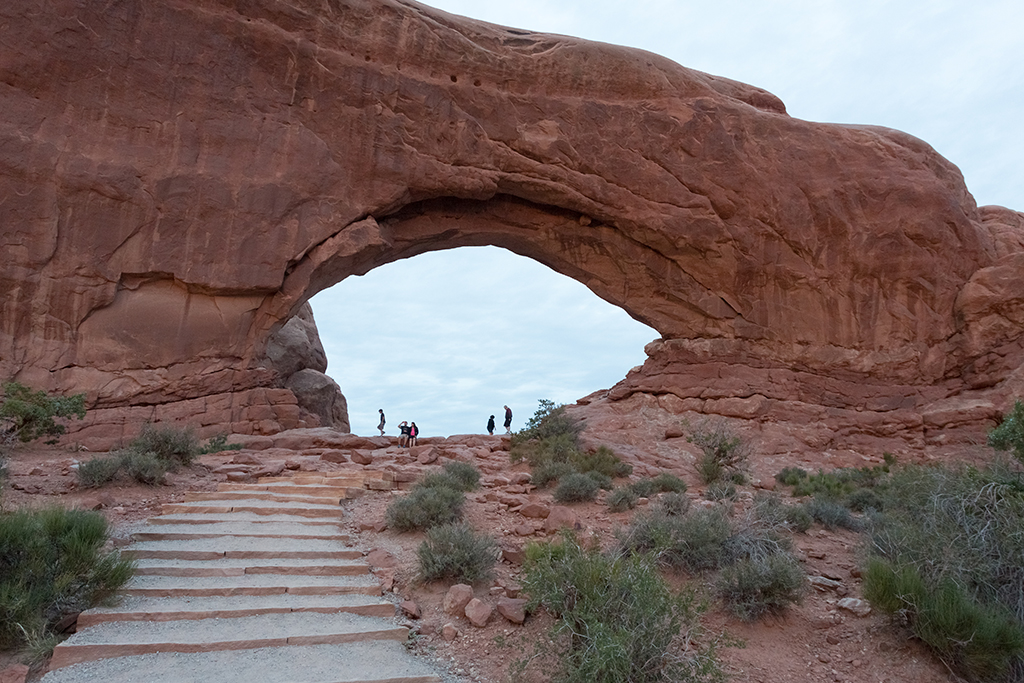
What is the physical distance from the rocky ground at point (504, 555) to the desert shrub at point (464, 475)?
176mm

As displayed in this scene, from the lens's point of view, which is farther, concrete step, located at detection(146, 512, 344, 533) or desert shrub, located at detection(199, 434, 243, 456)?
desert shrub, located at detection(199, 434, 243, 456)

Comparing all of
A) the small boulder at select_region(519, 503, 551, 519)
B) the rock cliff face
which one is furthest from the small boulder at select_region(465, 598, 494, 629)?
the rock cliff face

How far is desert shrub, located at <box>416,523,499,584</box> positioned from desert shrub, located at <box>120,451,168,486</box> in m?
4.68

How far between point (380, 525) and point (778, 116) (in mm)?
16289

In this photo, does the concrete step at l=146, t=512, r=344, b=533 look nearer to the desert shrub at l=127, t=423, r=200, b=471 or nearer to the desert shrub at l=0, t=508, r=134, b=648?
the desert shrub at l=0, t=508, r=134, b=648

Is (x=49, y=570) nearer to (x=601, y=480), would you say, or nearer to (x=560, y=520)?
(x=560, y=520)

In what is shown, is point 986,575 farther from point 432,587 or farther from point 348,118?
point 348,118

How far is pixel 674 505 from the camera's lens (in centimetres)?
774

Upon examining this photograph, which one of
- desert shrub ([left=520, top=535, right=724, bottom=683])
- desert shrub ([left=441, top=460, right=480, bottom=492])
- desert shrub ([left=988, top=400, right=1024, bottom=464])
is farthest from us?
desert shrub ([left=441, top=460, right=480, bottom=492])

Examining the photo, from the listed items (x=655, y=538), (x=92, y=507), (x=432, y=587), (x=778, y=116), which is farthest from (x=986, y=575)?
(x=778, y=116)

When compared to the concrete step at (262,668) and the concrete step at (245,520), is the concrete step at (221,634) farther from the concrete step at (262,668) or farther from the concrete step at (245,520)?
the concrete step at (245,520)

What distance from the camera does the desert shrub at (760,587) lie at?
5.55 metres

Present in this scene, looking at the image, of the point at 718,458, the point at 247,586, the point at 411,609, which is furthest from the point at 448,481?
the point at 718,458

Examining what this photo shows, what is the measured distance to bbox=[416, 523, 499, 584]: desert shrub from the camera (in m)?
6.01
